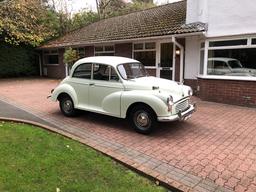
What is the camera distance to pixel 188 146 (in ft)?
16.4

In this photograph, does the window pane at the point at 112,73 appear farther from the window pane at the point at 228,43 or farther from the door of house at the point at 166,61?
the door of house at the point at 166,61

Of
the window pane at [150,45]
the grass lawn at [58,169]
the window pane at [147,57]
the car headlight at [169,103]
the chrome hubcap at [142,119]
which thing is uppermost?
the window pane at [150,45]

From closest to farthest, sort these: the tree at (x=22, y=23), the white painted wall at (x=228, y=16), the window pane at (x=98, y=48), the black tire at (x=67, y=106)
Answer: the black tire at (x=67, y=106) → the white painted wall at (x=228, y=16) → the tree at (x=22, y=23) → the window pane at (x=98, y=48)

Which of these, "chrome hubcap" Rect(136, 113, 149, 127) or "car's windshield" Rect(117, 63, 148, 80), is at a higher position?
"car's windshield" Rect(117, 63, 148, 80)

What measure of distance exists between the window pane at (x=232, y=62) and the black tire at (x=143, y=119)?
5334mm

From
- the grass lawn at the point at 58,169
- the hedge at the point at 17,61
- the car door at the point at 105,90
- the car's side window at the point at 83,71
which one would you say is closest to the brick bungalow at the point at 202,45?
the car door at the point at 105,90

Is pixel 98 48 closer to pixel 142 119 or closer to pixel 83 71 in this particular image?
pixel 83 71

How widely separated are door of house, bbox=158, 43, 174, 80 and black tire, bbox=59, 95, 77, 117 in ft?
21.7

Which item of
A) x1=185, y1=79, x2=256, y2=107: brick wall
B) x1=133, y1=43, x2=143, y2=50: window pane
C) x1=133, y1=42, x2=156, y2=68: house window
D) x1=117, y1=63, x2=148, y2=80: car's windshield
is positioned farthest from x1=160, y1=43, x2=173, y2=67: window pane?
x1=117, y1=63, x2=148, y2=80: car's windshield

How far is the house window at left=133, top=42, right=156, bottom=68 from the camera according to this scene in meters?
13.0

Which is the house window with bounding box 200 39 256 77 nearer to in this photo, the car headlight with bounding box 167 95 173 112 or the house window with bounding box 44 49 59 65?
the car headlight with bounding box 167 95 173 112

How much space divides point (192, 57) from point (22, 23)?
40.9 feet

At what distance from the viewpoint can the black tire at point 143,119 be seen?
5.59m

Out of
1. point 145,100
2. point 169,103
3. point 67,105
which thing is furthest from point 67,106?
point 169,103
